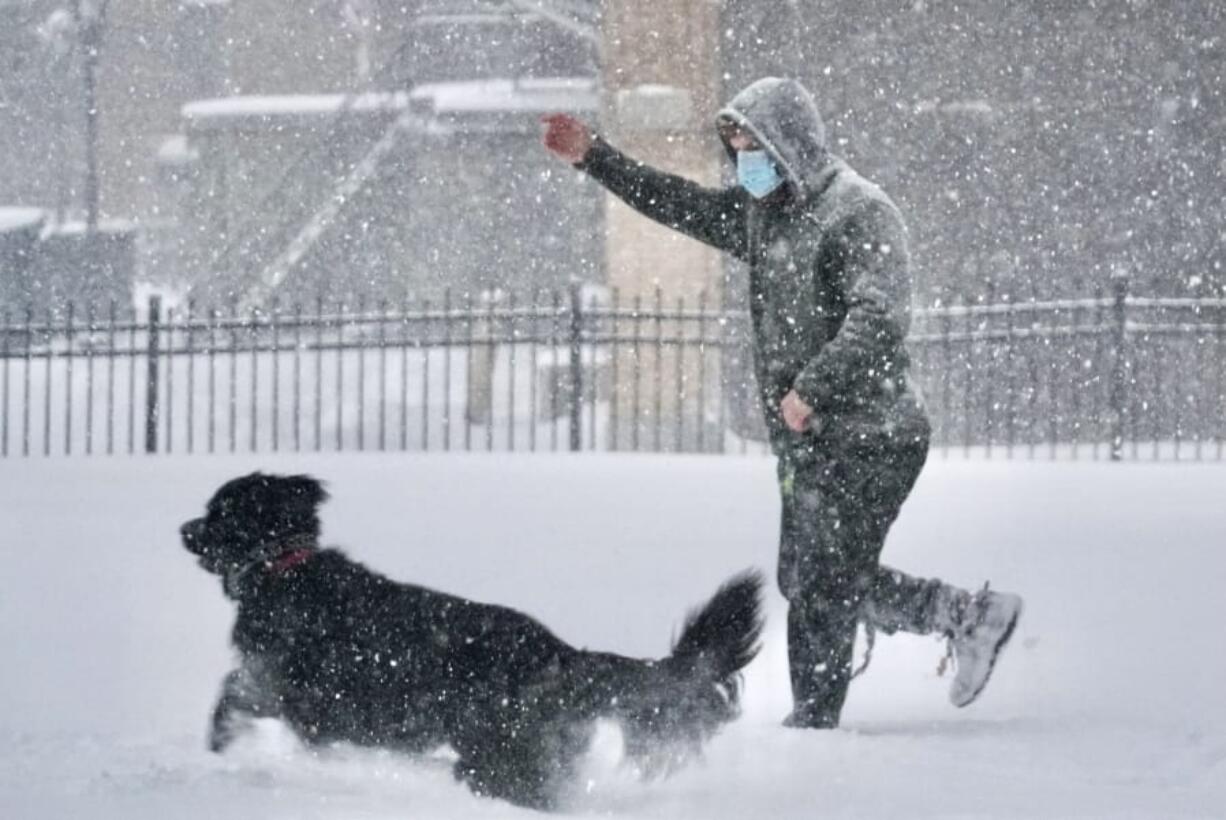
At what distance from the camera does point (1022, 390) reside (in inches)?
614

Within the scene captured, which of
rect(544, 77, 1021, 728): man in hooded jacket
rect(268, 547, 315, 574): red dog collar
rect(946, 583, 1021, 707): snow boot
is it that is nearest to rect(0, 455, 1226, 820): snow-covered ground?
rect(946, 583, 1021, 707): snow boot

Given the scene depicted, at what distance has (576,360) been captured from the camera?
13.5 m

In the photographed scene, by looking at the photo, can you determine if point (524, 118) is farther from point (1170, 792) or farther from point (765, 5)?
point (1170, 792)

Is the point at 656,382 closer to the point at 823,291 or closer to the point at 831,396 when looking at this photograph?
the point at 823,291

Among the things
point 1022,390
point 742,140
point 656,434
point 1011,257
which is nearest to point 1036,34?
point 1011,257

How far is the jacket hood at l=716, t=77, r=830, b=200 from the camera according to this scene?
5.29 meters

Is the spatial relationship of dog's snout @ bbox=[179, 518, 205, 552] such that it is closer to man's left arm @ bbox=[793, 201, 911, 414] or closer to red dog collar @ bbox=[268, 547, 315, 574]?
red dog collar @ bbox=[268, 547, 315, 574]

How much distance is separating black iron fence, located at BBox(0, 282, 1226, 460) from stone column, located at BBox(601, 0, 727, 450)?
0.12 ft

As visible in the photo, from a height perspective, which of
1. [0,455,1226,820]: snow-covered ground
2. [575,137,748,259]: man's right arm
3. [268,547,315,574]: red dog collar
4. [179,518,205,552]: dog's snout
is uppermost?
[575,137,748,259]: man's right arm

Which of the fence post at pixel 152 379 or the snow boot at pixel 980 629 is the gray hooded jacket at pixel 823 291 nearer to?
the snow boot at pixel 980 629

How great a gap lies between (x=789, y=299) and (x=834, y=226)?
0.24 meters

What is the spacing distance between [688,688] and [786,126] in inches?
63.6

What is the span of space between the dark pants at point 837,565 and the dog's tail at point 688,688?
2.63 ft

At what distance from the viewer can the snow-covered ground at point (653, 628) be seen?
15.4ft
